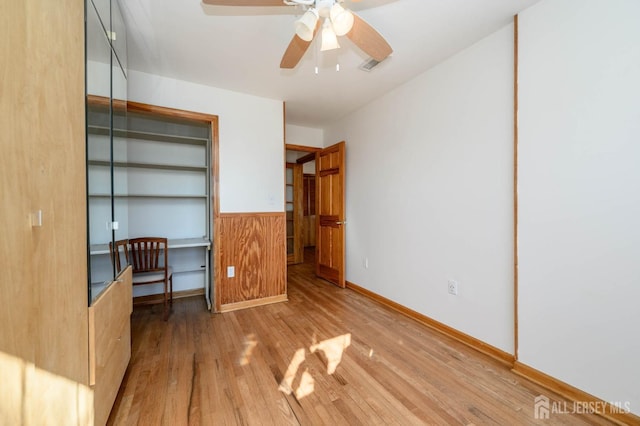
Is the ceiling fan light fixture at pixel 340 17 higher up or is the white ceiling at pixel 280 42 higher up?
the white ceiling at pixel 280 42

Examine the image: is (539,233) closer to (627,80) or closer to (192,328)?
(627,80)

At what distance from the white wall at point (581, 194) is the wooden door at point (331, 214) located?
220 cm

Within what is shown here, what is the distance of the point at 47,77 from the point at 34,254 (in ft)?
1.93

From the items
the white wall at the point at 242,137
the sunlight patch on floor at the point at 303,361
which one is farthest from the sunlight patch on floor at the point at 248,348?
the white wall at the point at 242,137

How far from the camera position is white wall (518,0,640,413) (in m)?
1.35

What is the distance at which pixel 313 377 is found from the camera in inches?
68.1

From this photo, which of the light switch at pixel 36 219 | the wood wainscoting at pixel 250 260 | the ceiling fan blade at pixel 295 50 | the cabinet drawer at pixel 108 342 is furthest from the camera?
the wood wainscoting at pixel 250 260

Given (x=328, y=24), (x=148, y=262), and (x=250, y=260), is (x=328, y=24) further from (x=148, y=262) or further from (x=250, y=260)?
(x=148, y=262)

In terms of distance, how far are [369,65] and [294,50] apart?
1.01m

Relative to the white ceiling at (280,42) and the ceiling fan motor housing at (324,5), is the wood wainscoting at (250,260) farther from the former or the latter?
the ceiling fan motor housing at (324,5)

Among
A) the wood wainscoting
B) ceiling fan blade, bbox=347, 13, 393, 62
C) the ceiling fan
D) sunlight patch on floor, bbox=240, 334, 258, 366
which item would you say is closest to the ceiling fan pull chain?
the ceiling fan

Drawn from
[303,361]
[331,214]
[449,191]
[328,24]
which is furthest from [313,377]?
[331,214]

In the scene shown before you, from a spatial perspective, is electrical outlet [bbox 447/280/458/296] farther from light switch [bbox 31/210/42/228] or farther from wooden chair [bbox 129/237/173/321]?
wooden chair [bbox 129/237/173/321]

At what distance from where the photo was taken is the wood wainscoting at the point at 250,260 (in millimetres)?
2902
